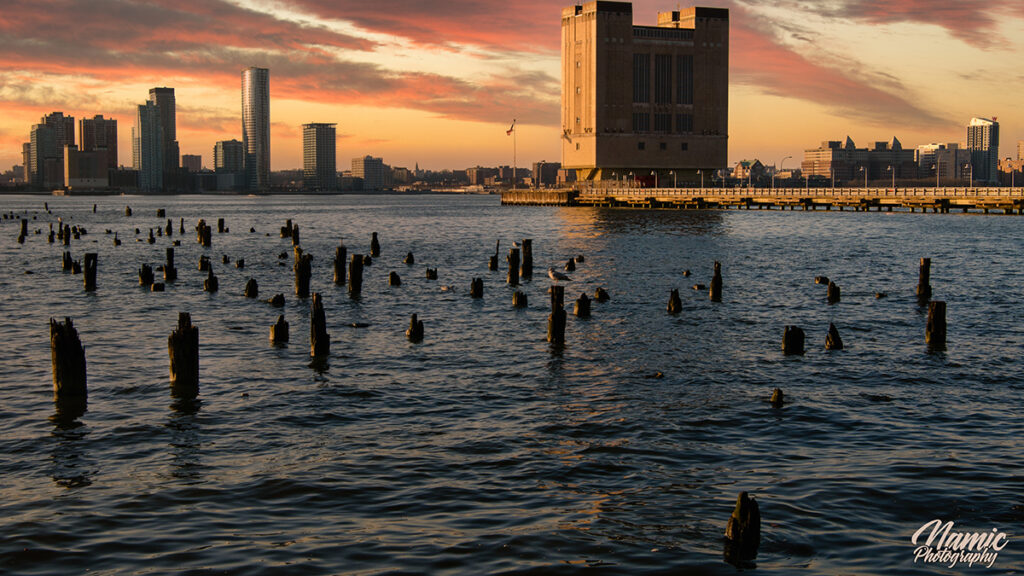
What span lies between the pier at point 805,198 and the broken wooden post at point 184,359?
108m

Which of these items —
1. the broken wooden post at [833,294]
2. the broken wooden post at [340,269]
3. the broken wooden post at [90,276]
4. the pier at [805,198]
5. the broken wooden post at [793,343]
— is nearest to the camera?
the broken wooden post at [793,343]

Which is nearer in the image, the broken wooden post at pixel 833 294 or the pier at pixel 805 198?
the broken wooden post at pixel 833 294

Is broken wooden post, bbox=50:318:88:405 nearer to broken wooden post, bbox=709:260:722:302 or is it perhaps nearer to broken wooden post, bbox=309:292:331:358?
broken wooden post, bbox=309:292:331:358

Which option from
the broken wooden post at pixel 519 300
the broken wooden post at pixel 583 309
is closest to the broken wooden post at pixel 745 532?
the broken wooden post at pixel 583 309

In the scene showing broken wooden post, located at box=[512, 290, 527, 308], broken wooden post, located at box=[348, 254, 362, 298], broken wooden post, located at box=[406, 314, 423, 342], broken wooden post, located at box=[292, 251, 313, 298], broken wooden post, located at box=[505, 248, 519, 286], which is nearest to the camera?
broken wooden post, located at box=[406, 314, 423, 342]

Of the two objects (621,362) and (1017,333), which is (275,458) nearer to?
Answer: (621,362)

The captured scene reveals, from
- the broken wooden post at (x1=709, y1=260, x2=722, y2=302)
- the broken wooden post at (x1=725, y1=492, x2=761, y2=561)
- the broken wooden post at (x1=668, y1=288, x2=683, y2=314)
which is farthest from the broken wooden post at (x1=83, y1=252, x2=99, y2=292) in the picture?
the broken wooden post at (x1=725, y1=492, x2=761, y2=561)

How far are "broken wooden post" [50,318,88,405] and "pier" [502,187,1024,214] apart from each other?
110 m

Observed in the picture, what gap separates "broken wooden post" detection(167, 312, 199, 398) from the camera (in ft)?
77.0

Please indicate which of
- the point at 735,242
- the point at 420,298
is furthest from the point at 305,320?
the point at 735,242

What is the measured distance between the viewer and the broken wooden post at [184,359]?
77.0 feet

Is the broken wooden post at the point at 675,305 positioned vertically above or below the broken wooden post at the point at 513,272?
below

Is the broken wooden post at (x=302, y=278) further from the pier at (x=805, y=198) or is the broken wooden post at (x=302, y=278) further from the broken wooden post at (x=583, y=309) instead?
the pier at (x=805, y=198)

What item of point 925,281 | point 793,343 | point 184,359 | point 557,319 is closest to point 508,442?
point 184,359
